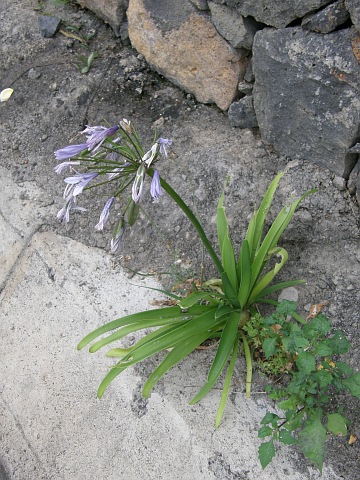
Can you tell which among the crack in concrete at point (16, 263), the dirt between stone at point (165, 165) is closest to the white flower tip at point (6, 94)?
the dirt between stone at point (165, 165)

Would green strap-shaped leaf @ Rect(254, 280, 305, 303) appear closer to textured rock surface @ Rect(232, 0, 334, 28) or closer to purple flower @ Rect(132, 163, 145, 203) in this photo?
purple flower @ Rect(132, 163, 145, 203)

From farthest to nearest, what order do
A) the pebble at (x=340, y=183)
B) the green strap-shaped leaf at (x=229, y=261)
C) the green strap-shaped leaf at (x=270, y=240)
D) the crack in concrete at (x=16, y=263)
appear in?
the crack in concrete at (x=16, y=263) < the pebble at (x=340, y=183) < the green strap-shaped leaf at (x=270, y=240) < the green strap-shaped leaf at (x=229, y=261)

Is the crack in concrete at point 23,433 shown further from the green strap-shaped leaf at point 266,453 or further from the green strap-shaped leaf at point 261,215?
the green strap-shaped leaf at point 261,215

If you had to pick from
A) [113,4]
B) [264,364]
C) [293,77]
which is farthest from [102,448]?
[113,4]

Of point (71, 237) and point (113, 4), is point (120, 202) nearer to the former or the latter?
point (71, 237)

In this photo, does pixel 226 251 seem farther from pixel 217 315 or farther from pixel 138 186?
pixel 138 186

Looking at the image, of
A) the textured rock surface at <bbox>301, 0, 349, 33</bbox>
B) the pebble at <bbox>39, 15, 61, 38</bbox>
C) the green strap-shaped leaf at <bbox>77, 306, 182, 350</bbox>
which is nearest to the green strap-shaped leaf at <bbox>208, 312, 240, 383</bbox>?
the green strap-shaped leaf at <bbox>77, 306, 182, 350</bbox>
